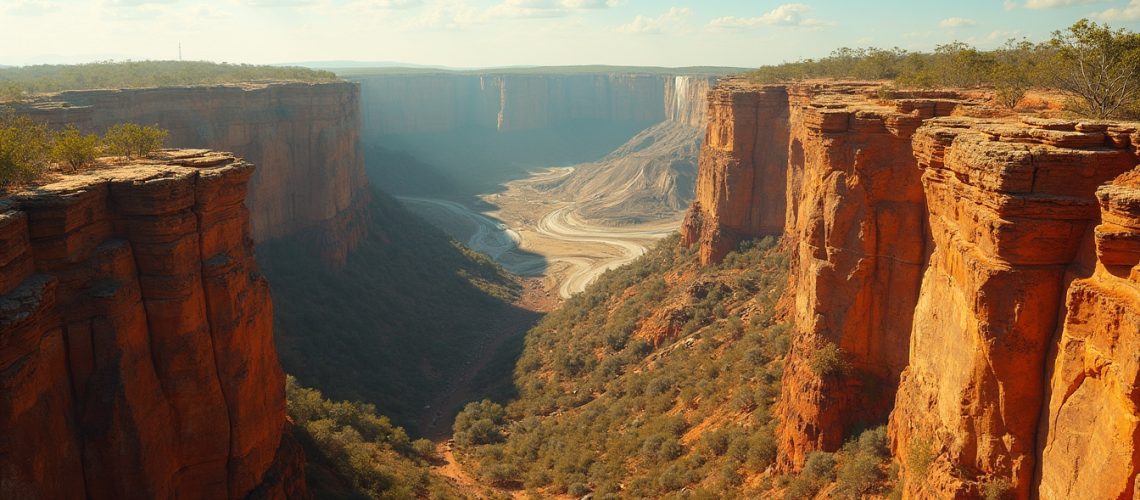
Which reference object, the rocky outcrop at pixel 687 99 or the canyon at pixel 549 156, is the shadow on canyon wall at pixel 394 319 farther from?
the rocky outcrop at pixel 687 99

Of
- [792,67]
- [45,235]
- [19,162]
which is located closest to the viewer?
[45,235]

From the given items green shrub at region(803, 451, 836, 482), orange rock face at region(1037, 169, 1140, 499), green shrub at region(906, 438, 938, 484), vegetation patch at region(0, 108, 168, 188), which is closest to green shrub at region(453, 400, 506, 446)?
green shrub at region(803, 451, 836, 482)

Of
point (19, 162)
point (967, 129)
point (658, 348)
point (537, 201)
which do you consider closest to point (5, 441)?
point (19, 162)

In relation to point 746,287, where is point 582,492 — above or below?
below

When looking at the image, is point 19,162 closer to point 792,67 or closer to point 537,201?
point 792,67

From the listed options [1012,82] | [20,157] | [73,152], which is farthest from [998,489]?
[73,152]

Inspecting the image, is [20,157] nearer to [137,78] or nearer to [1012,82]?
[1012,82]
